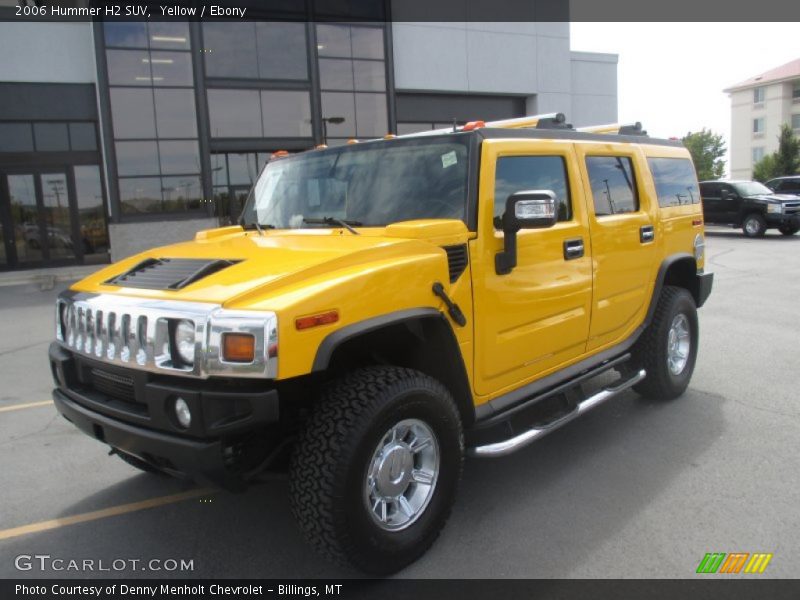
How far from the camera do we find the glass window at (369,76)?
19297mm

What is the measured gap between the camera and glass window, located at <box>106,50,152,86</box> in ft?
54.8

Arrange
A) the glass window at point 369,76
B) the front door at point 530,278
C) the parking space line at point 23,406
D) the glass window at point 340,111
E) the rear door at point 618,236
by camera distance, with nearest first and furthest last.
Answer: the front door at point 530,278 → the rear door at point 618,236 → the parking space line at point 23,406 → the glass window at point 340,111 → the glass window at point 369,76

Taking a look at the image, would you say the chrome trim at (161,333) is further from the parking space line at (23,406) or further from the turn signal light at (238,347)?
the parking space line at (23,406)

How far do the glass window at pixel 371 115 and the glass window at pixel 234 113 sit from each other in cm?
311

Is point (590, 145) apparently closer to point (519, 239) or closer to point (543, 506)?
point (519, 239)

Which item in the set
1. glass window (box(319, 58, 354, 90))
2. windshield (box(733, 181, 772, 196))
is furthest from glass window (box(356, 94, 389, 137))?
windshield (box(733, 181, 772, 196))

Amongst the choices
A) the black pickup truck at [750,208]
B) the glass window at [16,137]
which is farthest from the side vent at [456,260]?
the black pickup truck at [750,208]

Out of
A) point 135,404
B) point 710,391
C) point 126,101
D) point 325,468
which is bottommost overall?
point 710,391

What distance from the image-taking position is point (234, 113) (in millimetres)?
17938

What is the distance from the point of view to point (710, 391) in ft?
17.7

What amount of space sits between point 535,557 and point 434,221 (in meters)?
1.69

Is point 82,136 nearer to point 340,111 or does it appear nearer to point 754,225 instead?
point 340,111

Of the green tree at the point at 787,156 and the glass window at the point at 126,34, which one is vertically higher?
the glass window at the point at 126,34

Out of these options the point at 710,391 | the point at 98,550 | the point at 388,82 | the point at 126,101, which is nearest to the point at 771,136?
the point at 388,82
